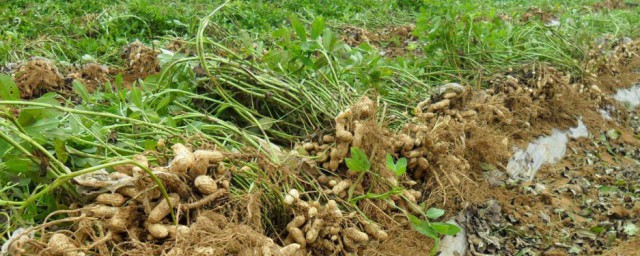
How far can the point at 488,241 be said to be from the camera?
8.69 feet

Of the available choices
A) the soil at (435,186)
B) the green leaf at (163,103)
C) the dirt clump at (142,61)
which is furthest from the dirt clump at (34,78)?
the green leaf at (163,103)

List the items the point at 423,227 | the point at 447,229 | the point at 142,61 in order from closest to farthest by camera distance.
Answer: the point at 447,229 → the point at 423,227 → the point at 142,61

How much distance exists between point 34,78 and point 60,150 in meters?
2.04

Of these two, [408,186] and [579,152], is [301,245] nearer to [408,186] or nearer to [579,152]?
[408,186]

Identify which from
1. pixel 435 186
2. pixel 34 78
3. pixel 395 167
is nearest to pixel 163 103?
pixel 395 167

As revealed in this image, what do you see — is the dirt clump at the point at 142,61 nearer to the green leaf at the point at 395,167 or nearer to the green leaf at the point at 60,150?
the green leaf at the point at 395,167

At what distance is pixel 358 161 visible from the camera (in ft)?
6.92

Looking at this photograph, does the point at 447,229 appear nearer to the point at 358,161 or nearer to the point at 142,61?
the point at 358,161

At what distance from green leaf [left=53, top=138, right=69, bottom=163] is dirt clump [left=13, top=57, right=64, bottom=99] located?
1965mm

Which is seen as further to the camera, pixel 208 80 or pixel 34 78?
pixel 34 78

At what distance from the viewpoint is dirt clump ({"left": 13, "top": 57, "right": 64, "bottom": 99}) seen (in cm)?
336

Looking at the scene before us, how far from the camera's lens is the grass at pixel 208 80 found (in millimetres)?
1595

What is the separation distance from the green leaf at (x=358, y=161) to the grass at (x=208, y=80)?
10.9 inches

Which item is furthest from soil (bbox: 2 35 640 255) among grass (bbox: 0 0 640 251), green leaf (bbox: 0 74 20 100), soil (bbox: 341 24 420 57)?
soil (bbox: 341 24 420 57)
